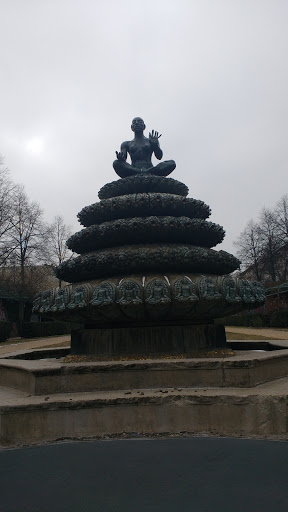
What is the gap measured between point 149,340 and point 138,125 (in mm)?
4204

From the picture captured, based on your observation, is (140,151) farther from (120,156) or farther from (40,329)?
(40,329)

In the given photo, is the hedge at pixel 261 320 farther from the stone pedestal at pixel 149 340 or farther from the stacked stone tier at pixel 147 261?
the stone pedestal at pixel 149 340

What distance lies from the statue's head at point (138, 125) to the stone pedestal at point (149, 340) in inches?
156

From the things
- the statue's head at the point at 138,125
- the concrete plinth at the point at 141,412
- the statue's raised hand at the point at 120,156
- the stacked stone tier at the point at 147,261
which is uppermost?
the statue's head at the point at 138,125

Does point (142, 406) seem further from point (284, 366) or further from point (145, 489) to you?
point (284, 366)

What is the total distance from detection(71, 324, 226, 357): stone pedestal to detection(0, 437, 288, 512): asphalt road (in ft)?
5.12

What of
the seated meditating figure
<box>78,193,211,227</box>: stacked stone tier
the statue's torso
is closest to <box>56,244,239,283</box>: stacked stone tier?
<box>78,193,211,227</box>: stacked stone tier

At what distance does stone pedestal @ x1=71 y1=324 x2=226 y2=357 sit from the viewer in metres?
4.54

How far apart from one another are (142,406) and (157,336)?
131cm

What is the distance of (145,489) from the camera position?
86.1 inches

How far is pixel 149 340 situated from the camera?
4.57 metres

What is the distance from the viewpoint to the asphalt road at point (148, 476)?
2029 mm

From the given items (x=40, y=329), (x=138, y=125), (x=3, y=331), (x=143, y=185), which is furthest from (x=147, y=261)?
(x=40, y=329)

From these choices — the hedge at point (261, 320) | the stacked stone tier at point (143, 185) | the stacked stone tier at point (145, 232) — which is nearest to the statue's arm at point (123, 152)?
the stacked stone tier at point (143, 185)
